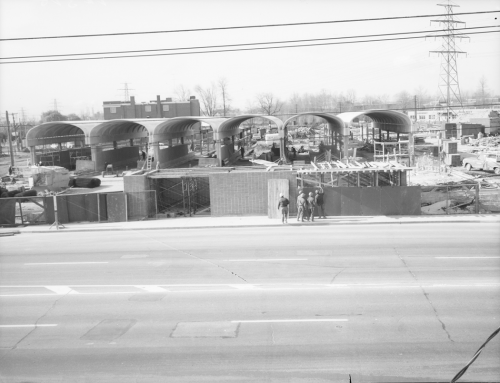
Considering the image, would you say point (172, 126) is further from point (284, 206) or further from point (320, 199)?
point (284, 206)

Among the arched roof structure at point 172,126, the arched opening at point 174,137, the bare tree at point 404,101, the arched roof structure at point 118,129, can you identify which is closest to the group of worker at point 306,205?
the arched opening at point 174,137

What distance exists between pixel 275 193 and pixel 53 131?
31354mm

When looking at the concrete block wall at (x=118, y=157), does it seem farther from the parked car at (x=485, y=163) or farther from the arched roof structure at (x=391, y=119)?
the parked car at (x=485, y=163)

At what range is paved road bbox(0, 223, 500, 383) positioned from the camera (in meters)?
7.47

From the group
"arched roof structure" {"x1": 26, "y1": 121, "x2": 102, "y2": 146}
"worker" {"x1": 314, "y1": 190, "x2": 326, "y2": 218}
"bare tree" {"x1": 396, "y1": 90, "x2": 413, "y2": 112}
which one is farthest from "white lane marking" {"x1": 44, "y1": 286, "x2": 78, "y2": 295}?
"bare tree" {"x1": 396, "y1": 90, "x2": 413, "y2": 112}

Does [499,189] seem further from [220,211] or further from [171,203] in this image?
[171,203]

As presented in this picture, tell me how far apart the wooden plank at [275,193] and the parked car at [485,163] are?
19.1 metres

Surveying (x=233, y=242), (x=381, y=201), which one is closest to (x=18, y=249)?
(x=233, y=242)

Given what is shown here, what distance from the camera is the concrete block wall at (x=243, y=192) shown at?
70.4 feet

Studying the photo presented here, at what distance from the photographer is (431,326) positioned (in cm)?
877

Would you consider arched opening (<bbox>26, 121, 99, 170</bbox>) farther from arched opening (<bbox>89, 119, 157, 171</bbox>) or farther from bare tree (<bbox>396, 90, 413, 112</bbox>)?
bare tree (<bbox>396, 90, 413, 112</bbox>)

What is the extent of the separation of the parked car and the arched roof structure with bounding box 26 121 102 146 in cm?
2945

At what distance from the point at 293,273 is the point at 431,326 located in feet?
14.5

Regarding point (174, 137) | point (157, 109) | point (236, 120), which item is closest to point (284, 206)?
point (236, 120)
